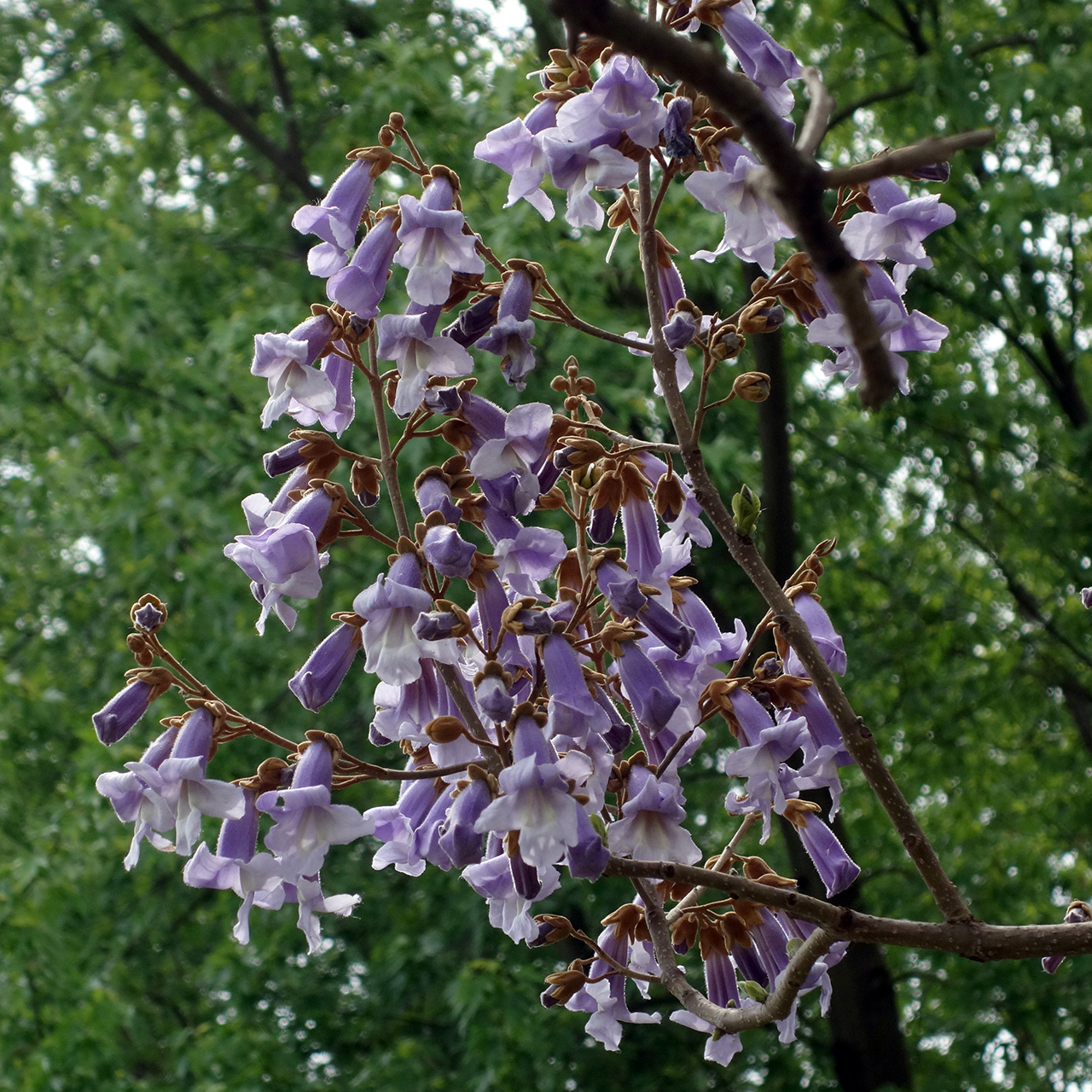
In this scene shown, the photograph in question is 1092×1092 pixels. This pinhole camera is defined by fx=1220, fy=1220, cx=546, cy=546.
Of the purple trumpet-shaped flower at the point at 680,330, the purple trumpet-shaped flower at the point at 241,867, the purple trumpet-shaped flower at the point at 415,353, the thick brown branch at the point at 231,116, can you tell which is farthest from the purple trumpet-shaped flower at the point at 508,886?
the thick brown branch at the point at 231,116

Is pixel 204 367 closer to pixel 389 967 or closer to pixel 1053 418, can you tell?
pixel 389 967

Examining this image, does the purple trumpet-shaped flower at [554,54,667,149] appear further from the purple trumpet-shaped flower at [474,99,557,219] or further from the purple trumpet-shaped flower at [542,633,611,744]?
the purple trumpet-shaped flower at [542,633,611,744]

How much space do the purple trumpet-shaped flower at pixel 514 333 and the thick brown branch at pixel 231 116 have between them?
6328mm

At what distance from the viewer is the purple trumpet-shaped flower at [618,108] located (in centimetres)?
148

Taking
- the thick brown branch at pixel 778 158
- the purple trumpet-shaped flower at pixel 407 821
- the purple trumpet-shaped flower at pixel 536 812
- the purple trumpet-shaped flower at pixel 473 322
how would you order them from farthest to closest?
the purple trumpet-shaped flower at pixel 407 821
the purple trumpet-shaped flower at pixel 473 322
the purple trumpet-shaped flower at pixel 536 812
the thick brown branch at pixel 778 158

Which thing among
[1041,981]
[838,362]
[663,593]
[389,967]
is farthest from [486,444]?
[1041,981]

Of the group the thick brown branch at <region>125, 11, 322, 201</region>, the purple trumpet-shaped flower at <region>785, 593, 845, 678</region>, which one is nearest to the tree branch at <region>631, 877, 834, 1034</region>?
the purple trumpet-shaped flower at <region>785, 593, 845, 678</region>

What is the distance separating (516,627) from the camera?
1.49 m

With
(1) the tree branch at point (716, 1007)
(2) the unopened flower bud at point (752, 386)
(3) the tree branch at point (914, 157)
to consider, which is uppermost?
(2) the unopened flower bud at point (752, 386)

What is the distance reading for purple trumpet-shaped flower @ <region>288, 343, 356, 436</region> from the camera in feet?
5.36

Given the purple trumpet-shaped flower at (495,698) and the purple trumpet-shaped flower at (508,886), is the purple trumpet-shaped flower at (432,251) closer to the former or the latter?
the purple trumpet-shaped flower at (495,698)

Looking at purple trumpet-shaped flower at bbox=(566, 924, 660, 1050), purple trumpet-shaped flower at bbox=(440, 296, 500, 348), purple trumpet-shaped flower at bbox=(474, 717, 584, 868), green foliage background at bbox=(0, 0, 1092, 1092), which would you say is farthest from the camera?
green foliage background at bbox=(0, 0, 1092, 1092)

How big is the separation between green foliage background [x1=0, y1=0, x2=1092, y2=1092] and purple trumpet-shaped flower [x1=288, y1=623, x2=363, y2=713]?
11.6ft

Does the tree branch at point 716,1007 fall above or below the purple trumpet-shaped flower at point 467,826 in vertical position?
below
